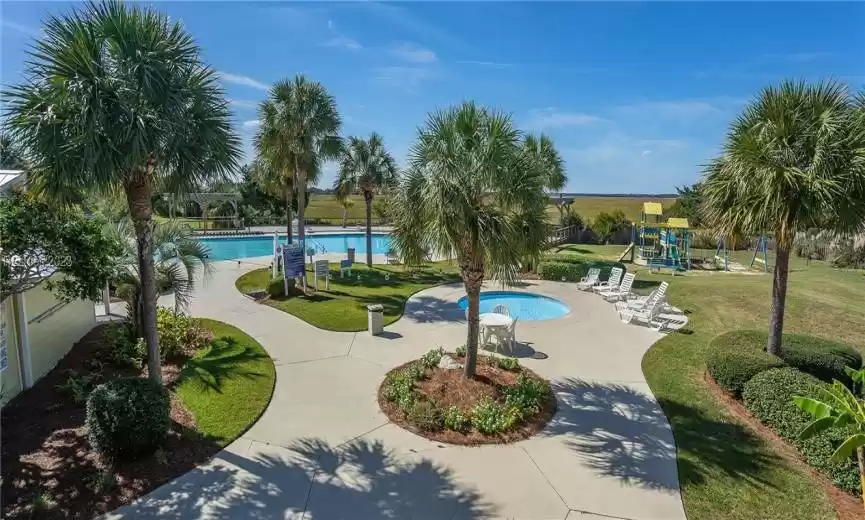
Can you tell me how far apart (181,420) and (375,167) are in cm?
1747

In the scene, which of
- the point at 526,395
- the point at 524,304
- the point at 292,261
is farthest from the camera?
the point at 524,304

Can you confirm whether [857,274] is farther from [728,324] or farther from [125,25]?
[125,25]

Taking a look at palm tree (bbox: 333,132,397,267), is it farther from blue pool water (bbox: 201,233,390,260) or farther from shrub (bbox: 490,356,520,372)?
shrub (bbox: 490,356,520,372)

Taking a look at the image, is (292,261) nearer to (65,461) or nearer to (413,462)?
(65,461)

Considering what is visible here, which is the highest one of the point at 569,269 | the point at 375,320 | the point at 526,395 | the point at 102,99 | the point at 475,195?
the point at 102,99

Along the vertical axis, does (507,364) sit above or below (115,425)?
below

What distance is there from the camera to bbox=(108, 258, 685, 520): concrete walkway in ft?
19.6

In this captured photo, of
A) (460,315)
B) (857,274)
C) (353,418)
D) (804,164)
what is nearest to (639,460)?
(353,418)

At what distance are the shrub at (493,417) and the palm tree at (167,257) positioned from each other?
273 inches

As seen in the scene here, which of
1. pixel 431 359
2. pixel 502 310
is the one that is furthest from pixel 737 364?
pixel 431 359

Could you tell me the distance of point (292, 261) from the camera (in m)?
16.6

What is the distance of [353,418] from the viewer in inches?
327

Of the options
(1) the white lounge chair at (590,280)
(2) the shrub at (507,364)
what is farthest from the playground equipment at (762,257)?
(2) the shrub at (507,364)

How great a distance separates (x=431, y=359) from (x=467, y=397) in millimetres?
1908
